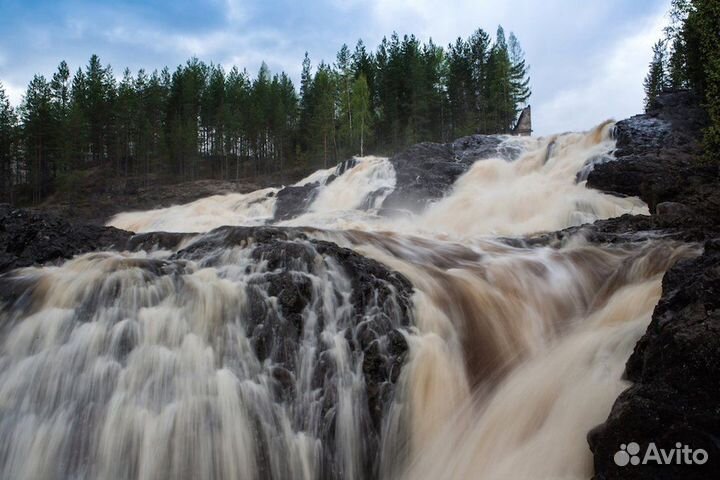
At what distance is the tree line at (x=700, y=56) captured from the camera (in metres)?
13.3

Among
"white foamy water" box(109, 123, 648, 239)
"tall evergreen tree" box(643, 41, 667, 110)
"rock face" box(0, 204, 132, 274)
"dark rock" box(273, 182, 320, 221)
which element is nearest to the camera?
"rock face" box(0, 204, 132, 274)

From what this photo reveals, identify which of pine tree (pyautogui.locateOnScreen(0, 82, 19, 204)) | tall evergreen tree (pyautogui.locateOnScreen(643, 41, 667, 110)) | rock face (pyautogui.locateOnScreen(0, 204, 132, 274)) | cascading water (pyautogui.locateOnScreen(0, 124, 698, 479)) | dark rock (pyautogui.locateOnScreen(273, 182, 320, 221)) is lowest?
cascading water (pyautogui.locateOnScreen(0, 124, 698, 479))

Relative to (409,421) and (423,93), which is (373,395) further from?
(423,93)

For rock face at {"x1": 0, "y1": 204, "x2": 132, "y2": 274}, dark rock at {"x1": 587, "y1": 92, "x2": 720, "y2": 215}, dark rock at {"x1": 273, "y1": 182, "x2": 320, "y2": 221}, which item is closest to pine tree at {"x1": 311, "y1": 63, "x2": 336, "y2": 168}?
dark rock at {"x1": 273, "y1": 182, "x2": 320, "y2": 221}

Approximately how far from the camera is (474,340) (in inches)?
230

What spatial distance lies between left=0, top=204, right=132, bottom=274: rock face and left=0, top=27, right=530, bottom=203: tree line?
3372cm

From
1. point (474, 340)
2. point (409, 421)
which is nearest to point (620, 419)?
point (409, 421)

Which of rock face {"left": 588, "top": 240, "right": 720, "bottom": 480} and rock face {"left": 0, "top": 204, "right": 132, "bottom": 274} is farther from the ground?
rock face {"left": 0, "top": 204, "right": 132, "bottom": 274}

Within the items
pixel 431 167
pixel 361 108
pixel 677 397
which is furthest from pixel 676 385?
pixel 361 108

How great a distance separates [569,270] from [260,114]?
44.3 m

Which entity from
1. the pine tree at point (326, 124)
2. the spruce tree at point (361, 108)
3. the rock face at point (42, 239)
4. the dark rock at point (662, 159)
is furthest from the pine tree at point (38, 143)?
the dark rock at point (662, 159)

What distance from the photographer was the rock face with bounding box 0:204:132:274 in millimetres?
7242

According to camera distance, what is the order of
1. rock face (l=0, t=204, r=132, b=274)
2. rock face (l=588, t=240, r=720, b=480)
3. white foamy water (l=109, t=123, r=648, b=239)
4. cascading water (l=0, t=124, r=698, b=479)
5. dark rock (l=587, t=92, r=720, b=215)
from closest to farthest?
rock face (l=588, t=240, r=720, b=480)
cascading water (l=0, t=124, r=698, b=479)
rock face (l=0, t=204, r=132, b=274)
dark rock (l=587, t=92, r=720, b=215)
white foamy water (l=109, t=123, r=648, b=239)

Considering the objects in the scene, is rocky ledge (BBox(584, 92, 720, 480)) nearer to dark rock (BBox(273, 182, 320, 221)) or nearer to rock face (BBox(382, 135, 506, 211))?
rock face (BBox(382, 135, 506, 211))
